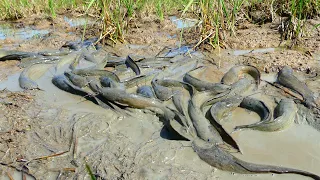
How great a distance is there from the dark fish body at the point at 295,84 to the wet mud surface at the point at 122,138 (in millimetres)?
146

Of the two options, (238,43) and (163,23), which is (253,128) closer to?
(238,43)

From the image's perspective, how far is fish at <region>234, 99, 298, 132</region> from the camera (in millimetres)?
3316

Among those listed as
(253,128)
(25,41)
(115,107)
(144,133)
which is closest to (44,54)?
(25,41)

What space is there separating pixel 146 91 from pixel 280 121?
1534 mm

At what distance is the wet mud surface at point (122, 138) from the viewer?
2.90m

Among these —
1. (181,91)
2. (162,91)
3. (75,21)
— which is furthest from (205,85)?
(75,21)

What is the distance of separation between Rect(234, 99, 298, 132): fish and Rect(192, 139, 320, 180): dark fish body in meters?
0.56

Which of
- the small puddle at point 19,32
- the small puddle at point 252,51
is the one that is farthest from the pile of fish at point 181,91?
the small puddle at point 19,32

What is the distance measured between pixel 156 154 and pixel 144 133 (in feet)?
1.43

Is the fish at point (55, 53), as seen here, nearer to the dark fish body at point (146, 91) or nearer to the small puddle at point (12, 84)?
the small puddle at point (12, 84)

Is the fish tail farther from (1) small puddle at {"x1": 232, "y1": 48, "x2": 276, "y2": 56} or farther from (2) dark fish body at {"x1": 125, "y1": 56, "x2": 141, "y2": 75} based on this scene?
(1) small puddle at {"x1": 232, "y1": 48, "x2": 276, "y2": 56}

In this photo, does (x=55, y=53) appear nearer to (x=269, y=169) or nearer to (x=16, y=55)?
(x=16, y=55)

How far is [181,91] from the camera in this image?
13.6 feet

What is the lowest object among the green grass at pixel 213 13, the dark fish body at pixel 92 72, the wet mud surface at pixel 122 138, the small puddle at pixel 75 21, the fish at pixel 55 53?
the wet mud surface at pixel 122 138
